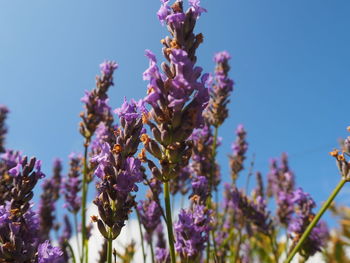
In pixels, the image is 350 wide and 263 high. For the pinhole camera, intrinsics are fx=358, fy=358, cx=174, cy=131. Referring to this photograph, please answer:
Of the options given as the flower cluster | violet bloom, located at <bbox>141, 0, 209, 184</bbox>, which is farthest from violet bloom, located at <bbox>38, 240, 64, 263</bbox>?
the flower cluster

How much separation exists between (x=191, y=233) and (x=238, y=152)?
11.1 feet

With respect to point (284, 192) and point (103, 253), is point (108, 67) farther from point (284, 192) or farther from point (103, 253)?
point (284, 192)

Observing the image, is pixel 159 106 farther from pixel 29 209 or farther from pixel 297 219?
pixel 297 219

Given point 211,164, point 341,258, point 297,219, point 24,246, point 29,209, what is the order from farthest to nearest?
point 211,164 < point 297,219 < point 29,209 < point 24,246 < point 341,258

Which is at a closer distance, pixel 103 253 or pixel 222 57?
pixel 103 253

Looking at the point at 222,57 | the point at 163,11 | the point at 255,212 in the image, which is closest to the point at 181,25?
the point at 163,11

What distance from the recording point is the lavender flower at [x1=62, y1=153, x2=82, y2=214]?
4.81 metres

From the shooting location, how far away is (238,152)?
5.52 meters

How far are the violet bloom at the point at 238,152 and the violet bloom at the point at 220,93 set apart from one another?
121cm

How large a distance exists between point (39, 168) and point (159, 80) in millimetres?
949

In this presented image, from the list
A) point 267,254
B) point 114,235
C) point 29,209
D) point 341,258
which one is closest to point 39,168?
→ point 29,209

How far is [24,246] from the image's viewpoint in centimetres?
162

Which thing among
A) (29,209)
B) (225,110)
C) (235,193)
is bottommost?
(29,209)

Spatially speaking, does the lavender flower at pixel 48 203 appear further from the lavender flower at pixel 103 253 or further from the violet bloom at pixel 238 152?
the violet bloom at pixel 238 152
